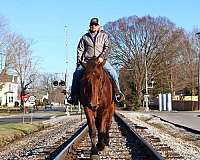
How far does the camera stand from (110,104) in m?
11.6

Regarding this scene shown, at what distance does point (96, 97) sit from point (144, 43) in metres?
86.0

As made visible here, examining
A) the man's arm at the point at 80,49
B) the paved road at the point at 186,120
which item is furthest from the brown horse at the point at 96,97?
the paved road at the point at 186,120

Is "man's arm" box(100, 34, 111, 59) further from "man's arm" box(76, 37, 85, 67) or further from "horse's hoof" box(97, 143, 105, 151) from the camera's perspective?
"horse's hoof" box(97, 143, 105, 151)

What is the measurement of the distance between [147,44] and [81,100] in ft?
281

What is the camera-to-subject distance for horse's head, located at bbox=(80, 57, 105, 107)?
1030 centimetres

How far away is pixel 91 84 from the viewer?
10.3m

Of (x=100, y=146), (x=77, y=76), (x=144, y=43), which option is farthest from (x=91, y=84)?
(x=144, y=43)

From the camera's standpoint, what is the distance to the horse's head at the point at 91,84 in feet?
33.8

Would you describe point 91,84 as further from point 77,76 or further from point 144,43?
point 144,43

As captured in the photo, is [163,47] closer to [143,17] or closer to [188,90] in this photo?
[143,17]

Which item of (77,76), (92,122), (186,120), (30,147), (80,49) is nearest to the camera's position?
(92,122)

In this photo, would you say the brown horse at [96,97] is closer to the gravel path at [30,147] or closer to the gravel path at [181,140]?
the gravel path at [30,147]

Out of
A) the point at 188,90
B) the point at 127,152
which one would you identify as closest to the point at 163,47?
the point at 188,90

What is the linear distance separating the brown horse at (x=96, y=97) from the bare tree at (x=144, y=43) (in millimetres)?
82955
